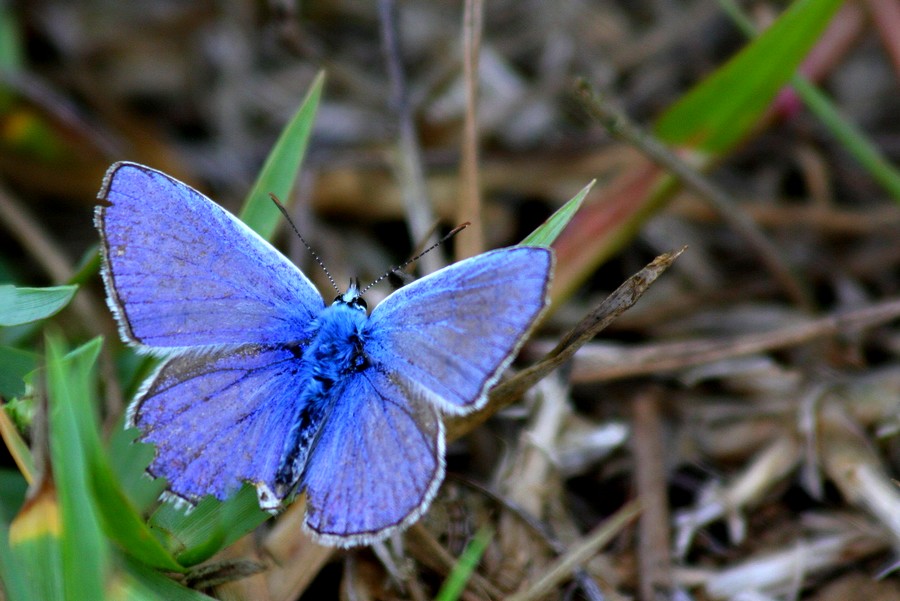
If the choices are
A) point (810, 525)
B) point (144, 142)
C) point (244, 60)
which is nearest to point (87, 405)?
point (810, 525)

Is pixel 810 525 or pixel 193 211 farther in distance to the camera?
pixel 810 525

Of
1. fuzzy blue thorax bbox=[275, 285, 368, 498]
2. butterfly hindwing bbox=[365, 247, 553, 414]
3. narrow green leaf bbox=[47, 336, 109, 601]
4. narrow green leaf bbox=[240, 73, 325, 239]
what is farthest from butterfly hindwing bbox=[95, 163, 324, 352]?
narrow green leaf bbox=[47, 336, 109, 601]

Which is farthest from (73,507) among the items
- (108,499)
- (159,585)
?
(159,585)

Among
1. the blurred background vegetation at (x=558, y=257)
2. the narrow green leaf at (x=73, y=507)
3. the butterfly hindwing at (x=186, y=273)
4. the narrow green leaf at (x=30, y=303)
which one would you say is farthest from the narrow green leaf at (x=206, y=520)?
the narrow green leaf at (x=30, y=303)

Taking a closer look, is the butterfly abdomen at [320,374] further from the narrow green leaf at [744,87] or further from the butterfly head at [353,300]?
the narrow green leaf at [744,87]

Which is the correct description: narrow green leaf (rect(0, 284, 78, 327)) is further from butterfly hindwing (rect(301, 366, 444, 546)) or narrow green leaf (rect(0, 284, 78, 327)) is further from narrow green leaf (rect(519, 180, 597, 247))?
narrow green leaf (rect(519, 180, 597, 247))

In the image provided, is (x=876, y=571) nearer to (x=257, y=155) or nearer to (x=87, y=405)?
(x=87, y=405)
